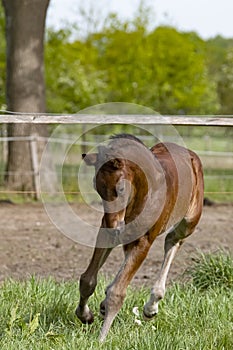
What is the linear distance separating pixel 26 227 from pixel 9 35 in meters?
5.56

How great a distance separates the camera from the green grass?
5402mm

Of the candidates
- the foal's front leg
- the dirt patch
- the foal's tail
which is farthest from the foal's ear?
the dirt patch

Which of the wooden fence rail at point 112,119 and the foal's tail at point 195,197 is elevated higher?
the wooden fence rail at point 112,119

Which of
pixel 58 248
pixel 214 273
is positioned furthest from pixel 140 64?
pixel 214 273

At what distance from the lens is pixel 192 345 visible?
17.6 ft

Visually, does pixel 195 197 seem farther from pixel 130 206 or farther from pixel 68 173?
pixel 68 173

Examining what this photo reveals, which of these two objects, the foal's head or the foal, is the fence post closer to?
the foal

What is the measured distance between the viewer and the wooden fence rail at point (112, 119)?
21.6ft

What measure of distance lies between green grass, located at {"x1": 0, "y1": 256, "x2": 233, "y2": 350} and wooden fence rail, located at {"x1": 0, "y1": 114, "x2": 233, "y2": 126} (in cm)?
149

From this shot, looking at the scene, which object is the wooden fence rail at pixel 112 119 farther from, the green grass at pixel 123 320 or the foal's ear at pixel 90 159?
the green grass at pixel 123 320

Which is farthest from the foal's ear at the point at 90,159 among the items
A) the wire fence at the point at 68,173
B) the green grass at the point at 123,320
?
the wire fence at the point at 68,173

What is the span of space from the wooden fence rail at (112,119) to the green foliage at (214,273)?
1.59m

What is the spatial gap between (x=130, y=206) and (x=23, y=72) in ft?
37.8

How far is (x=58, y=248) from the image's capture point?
1088 centimetres
